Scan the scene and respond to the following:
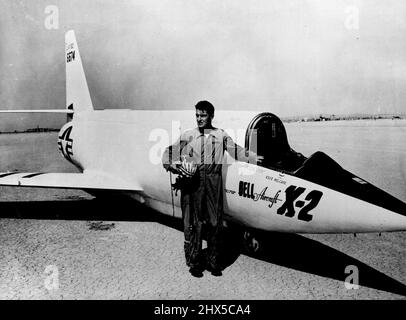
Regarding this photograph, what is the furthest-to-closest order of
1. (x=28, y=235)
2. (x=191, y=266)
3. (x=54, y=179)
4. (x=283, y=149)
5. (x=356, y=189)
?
(x=54, y=179) → (x=28, y=235) → (x=283, y=149) → (x=191, y=266) → (x=356, y=189)

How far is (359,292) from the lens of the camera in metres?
4.24

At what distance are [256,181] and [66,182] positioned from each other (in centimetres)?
467

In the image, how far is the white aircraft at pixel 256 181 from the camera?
159 inches

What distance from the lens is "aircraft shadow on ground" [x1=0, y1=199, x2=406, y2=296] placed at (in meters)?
4.76

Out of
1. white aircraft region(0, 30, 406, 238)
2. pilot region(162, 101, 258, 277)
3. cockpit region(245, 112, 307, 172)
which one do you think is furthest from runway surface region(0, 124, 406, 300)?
cockpit region(245, 112, 307, 172)

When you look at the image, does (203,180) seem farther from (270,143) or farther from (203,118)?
(270,143)

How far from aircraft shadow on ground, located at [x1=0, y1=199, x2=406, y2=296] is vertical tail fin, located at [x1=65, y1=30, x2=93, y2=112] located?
3353mm

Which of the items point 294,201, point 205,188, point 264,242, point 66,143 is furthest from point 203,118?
point 66,143

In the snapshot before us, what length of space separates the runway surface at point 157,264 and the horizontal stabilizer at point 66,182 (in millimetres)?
745

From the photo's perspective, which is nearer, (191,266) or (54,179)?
(191,266)

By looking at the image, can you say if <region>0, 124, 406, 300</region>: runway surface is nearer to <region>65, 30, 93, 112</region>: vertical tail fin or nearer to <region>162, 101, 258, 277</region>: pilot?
<region>162, 101, 258, 277</region>: pilot

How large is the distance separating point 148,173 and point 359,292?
13.2ft
